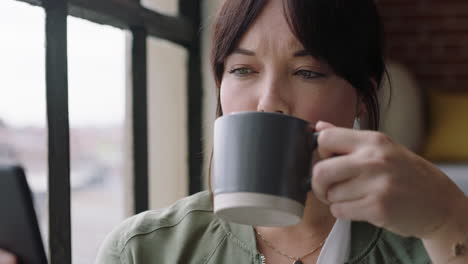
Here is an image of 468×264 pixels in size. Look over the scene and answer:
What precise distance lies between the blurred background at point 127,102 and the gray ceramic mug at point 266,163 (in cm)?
55

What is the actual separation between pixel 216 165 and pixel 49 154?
0.51 m

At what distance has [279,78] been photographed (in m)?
0.87

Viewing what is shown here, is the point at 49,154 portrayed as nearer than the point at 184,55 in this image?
Yes

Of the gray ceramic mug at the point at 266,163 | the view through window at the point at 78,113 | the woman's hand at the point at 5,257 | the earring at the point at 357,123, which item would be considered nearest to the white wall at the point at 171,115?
the view through window at the point at 78,113

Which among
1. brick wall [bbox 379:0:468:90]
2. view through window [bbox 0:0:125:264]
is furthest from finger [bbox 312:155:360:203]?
brick wall [bbox 379:0:468:90]

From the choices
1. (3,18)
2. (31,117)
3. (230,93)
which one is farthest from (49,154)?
(230,93)

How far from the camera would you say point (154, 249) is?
0.97m

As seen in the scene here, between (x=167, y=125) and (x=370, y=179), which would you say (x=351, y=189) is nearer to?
(x=370, y=179)

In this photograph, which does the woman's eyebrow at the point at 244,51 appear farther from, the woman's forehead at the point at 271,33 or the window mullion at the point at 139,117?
the window mullion at the point at 139,117

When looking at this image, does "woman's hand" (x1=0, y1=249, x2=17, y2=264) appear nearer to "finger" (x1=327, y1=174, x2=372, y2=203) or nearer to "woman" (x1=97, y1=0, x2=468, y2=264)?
"woman" (x1=97, y1=0, x2=468, y2=264)

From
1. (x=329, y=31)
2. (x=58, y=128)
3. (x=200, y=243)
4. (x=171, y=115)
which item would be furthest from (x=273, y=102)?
(x=171, y=115)

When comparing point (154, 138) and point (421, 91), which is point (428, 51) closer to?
point (421, 91)

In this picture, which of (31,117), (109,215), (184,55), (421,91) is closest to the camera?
(31,117)

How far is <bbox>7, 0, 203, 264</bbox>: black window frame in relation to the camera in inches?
41.1
